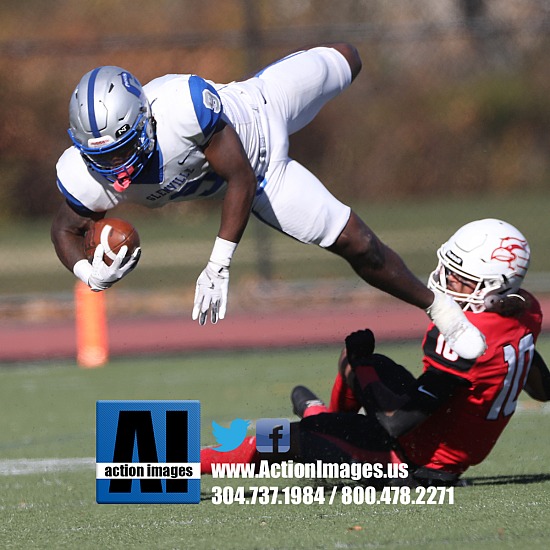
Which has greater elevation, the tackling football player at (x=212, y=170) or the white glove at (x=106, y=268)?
the tackling football player at (x=212, y=170)

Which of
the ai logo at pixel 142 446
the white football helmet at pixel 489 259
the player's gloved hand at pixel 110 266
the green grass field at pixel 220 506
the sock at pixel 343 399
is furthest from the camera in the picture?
the sock at pixel 343 399

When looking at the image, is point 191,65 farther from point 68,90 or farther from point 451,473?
point 451,473

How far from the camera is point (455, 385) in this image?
4.34m

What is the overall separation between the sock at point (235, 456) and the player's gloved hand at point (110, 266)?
802 mm

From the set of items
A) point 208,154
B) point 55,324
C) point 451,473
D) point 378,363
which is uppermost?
point 208,154

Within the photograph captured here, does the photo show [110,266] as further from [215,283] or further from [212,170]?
[212,170]

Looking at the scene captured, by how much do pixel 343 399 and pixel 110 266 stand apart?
42.8 inches

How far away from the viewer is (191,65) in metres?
13.3

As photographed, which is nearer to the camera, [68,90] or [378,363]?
[378,363]

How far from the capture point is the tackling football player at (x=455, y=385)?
4371mm

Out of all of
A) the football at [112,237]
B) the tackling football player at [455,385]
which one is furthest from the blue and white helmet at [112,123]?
the tackling football player at [455,385]

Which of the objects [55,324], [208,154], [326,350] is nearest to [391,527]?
[208,154]

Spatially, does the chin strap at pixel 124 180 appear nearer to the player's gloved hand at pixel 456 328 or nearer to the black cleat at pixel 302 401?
the black cleat at pixel 302 401

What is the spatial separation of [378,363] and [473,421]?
0.44m
